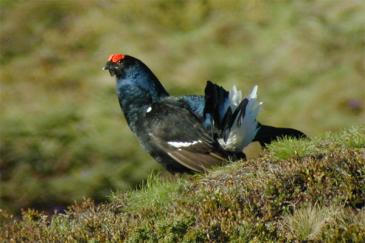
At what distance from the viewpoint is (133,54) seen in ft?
62.8

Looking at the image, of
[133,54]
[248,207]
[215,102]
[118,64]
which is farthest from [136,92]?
[133,54]

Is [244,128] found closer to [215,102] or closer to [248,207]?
[215,102]

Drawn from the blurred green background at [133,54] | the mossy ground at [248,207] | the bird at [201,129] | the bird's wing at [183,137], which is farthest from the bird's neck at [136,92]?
the blurred green background at [133,54]

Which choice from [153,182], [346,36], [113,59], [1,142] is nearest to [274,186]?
[153,182]

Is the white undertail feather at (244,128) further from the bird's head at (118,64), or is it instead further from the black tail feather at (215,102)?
the bird's head at (118,64)

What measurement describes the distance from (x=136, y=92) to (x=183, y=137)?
3.69ft

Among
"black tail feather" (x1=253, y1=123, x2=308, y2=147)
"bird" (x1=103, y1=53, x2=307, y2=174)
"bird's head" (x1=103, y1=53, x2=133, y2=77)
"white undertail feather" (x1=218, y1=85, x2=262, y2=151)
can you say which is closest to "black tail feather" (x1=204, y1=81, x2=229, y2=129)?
"bird" (x1=103, y1=53, x2=307, y2=174)

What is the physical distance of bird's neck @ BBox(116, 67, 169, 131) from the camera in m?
12.6

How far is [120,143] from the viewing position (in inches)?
655

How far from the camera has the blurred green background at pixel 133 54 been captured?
16.1 metres

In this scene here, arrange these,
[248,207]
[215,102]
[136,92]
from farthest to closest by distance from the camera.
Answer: [136,92]
[215,102]
[248,207]

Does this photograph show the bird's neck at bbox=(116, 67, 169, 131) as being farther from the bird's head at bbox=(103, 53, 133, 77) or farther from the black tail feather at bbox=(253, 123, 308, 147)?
the black tail feather at bbox=(253, 123, 308, 147)

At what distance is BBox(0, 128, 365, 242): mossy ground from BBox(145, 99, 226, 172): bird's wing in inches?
28.5

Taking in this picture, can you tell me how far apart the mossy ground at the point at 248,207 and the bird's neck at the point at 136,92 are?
1861 millimetres
